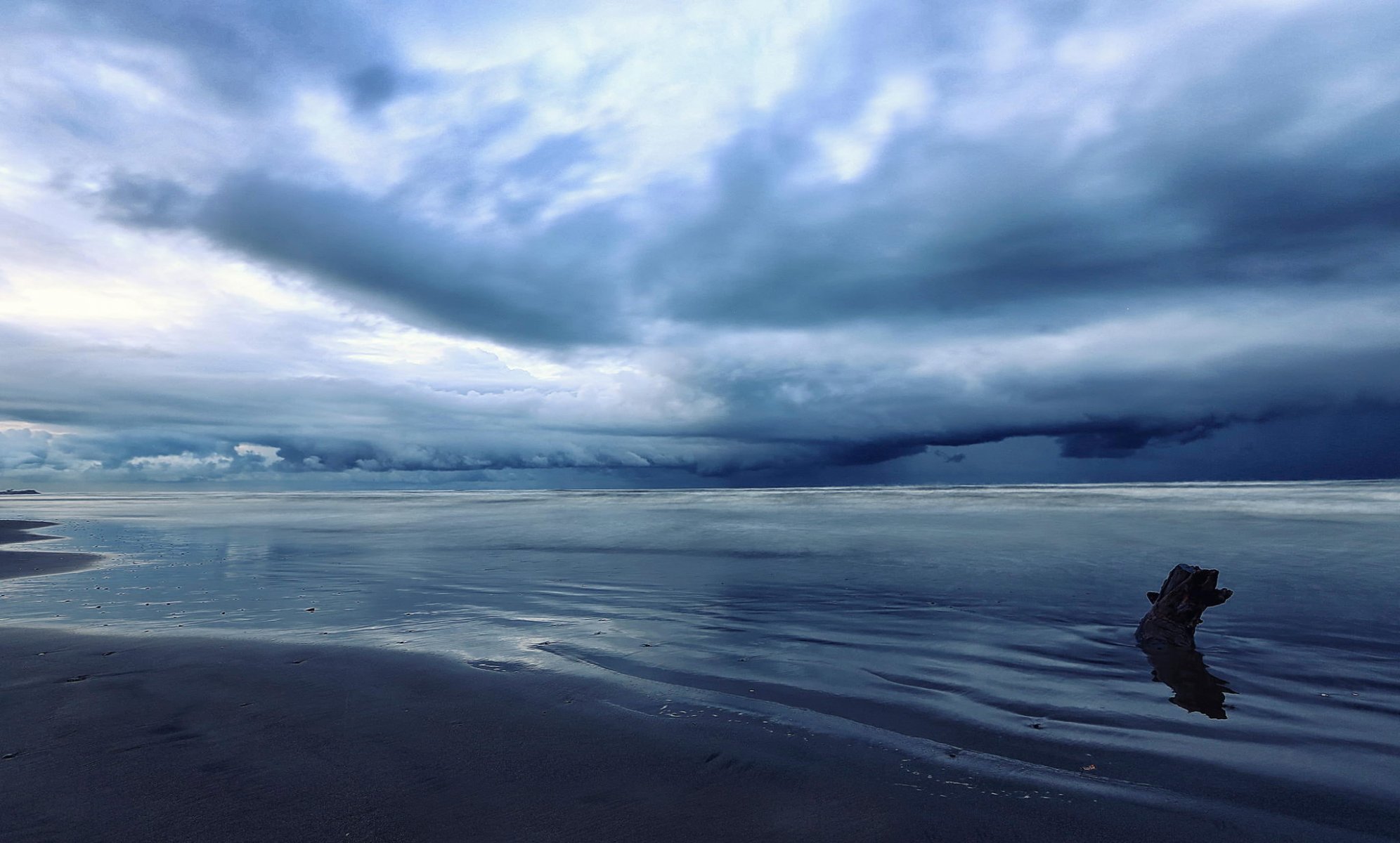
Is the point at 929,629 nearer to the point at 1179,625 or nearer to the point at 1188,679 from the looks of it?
the point at 1179,625

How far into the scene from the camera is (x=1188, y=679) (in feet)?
30.2

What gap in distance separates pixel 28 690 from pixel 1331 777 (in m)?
14.0

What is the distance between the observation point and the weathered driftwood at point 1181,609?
1122cm

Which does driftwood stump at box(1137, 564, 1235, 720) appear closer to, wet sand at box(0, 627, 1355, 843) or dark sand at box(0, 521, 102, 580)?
wet sand at box(0, 627, 1355, 843)

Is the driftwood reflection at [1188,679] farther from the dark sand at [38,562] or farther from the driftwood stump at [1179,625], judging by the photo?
the dark sand at [38,562]

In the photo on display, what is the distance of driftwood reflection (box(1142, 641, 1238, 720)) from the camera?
26.5ft

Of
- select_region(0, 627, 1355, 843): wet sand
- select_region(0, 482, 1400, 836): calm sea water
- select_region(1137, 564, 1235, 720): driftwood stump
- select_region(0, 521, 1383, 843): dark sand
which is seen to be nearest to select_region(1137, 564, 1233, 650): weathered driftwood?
select_region(1137, 564, 1235, 720): driftwood stump

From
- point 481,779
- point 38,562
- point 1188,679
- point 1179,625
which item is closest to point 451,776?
point 481,779

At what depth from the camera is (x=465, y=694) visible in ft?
→ 26.8

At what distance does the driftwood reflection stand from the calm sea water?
5 cm

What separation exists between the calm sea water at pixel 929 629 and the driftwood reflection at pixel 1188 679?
0.05 metres

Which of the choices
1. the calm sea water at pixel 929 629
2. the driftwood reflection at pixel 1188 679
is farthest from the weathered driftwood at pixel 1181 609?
the calm sea water at pixel 929 629

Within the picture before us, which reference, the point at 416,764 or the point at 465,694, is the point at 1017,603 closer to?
the point at 465,694

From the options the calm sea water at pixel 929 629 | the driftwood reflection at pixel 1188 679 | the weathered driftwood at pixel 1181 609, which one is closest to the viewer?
the calm sea water at pixel 929 629
